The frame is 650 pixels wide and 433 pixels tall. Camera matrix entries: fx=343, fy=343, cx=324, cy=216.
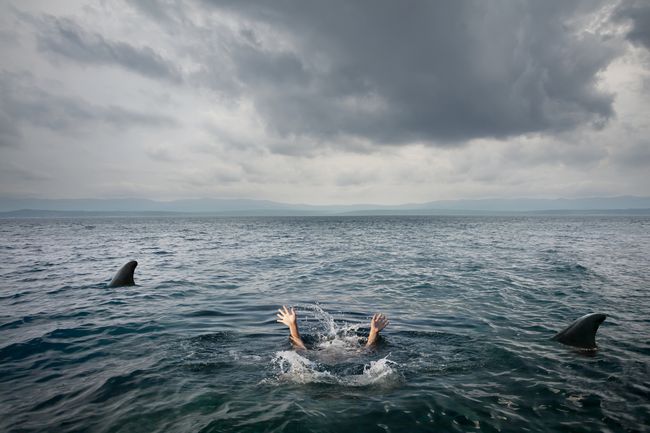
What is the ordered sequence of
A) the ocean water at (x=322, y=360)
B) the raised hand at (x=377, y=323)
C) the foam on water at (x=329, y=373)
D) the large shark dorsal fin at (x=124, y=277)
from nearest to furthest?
the ocean water at (x=322, y=360)
the foam on water at (x=329, y=373)
the raised hand at (x=377, y=323)
the large shark dorsal fin at (x=124, y=277)

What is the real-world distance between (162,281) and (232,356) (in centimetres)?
1400

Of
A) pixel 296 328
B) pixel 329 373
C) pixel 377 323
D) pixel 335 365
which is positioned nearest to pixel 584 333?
pixel 377 323

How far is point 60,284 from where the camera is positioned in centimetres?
1994

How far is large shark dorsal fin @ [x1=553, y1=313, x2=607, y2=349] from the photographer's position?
998 centimetres

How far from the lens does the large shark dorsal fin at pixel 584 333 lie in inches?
393

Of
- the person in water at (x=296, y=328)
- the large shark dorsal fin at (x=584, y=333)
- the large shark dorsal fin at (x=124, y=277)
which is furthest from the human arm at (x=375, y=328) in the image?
the large shark dorsal fin at (x=124, y=277)

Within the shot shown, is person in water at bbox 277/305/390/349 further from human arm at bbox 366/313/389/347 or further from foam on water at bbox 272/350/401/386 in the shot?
foam on water at bbox 272/350/401/386

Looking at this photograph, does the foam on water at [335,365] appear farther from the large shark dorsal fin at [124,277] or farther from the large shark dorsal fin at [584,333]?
the large shark dorsal fin at [124,277]

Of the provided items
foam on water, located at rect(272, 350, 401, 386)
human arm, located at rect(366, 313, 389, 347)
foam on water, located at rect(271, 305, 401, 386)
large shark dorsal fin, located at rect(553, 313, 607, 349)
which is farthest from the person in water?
large shark dorsal fin, located at rect(553, 313, 607, 349)

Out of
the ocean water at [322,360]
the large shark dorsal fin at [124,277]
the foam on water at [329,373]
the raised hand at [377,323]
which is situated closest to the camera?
the ocean water at [322,360]

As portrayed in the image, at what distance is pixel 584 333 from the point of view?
10.1 meters

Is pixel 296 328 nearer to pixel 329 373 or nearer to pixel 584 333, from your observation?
pixel 329 373

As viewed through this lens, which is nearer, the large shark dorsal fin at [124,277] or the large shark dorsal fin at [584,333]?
the large shark dorsal fin at [584,333]

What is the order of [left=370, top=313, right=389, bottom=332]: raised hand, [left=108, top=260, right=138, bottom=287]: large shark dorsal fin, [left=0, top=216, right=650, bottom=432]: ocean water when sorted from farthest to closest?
1. [left=108, top=260, right=138, bottom=287]: large shark dorsal fin
2. [left=370, top=313, right=389, bottom=332]: raised hand
3. [left=0, top=216, right=650, bottom=432]: ocean water
